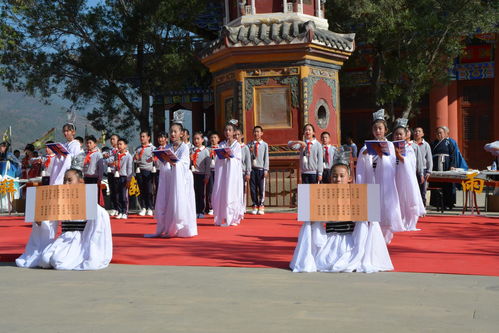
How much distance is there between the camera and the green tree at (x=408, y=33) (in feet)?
61.7

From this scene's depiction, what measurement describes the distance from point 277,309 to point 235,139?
826 cm

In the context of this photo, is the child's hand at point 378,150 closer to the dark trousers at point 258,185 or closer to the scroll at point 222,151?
the scroll at point 222,151

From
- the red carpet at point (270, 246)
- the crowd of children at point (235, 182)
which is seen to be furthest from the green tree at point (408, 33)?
the red carpet at point (270, 246)

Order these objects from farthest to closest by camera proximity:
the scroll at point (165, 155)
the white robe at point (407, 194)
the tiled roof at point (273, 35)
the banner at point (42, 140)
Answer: the banner at point (42, 140), the tiled roof at point (273, 35), the white robe at point (407, 194), the scroll at point (165, 155)

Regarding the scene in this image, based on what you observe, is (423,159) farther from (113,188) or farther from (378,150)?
(113,188)

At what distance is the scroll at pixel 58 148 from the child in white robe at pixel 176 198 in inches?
79.5

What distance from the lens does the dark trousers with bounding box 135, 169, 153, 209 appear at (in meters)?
14.9

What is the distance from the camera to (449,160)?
15.1 meters

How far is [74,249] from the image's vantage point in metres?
7.78

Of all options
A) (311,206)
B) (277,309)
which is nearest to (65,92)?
(311,206)

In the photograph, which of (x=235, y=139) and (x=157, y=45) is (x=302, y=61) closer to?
(x=235, y=139)

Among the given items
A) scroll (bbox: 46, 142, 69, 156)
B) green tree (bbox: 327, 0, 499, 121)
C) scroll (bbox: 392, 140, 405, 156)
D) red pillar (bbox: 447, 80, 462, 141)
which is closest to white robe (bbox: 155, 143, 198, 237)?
scroll (bbox: 46, 142, 69, 156)

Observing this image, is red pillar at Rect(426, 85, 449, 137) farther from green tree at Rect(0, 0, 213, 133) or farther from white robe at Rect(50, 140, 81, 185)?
white robe at Rect(50, 140, 81, 185)

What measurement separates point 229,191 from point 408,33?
9.13 meters
